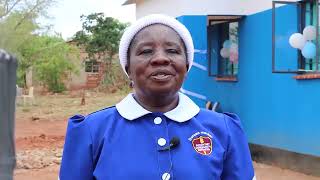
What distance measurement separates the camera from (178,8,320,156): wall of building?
26.7ft

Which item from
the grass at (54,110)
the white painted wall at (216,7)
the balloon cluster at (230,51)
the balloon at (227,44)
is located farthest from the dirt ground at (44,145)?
the white painted wall at (216,7)

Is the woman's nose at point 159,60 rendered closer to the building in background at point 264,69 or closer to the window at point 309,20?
the building in background at point 264,69

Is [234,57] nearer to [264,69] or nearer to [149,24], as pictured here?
[264,69]

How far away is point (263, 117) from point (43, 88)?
28.2m

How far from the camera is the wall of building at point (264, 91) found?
812 centimetres

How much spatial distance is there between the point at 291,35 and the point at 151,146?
671cm

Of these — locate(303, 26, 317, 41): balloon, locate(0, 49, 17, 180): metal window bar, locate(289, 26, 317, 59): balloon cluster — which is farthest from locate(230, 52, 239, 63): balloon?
locate(0, 49, 17, 180): metal window bar

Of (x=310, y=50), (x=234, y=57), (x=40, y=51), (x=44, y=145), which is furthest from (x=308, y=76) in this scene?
(x=40, y=51)

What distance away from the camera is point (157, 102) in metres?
1.89

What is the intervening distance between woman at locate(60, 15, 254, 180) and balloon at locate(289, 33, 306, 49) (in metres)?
6.18

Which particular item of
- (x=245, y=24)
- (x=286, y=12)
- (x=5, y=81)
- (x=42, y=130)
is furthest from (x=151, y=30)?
(x=42, y=130)

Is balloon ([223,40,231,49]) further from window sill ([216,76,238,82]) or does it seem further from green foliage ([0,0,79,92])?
green foliage ([0,0,79,92])

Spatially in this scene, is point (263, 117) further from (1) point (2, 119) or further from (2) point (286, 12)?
(1) point (2, 119)

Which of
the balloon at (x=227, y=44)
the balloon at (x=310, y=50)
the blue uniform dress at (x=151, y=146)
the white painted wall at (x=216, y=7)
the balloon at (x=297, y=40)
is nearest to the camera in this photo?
the blue uniform dress at (x=151, y=146)
